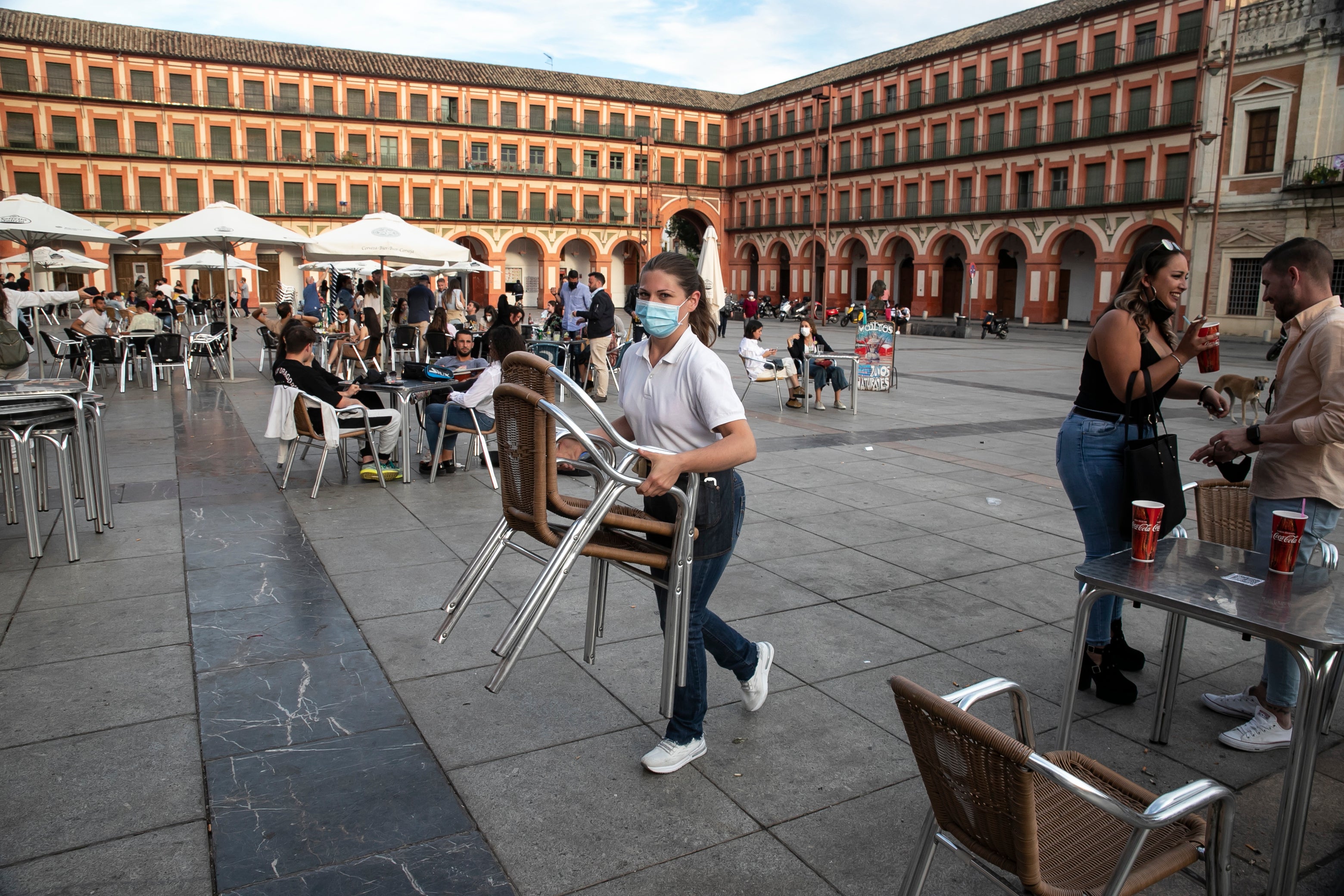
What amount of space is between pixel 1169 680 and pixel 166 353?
539 inches

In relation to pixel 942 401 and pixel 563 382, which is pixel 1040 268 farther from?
pixel 563 382

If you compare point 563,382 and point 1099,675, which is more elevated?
point 563,382

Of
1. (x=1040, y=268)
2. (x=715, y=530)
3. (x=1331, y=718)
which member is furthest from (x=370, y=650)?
(x=1040, y=268)

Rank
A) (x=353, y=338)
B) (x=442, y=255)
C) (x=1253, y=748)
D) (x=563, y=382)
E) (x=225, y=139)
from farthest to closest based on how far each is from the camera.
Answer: (x=225, y=139), (x=353, y=338), (x=442, y=255), (x=1253, y=748), (x=563, y=382)

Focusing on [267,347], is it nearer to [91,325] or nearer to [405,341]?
[405,341]

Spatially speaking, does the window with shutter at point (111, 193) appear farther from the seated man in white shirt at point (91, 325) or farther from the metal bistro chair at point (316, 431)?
the metal bistro chair at point (316, 431)

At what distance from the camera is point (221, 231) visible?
1262 centimetres

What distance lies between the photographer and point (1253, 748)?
306cm

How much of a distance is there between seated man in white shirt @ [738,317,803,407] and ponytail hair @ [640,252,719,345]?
27.4 feet

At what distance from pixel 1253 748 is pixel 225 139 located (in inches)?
2064

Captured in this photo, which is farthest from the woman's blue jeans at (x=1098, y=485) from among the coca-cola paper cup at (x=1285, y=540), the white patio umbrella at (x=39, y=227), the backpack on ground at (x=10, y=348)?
the white patio umbrella at (x=39, y=227)

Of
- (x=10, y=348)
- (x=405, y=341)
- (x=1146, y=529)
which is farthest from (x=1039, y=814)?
(x=405, y=341)

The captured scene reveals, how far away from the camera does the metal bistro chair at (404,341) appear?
16297 millimetres

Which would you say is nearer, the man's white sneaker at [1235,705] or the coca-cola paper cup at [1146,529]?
the coca-cola paper cup at [1146,529]
